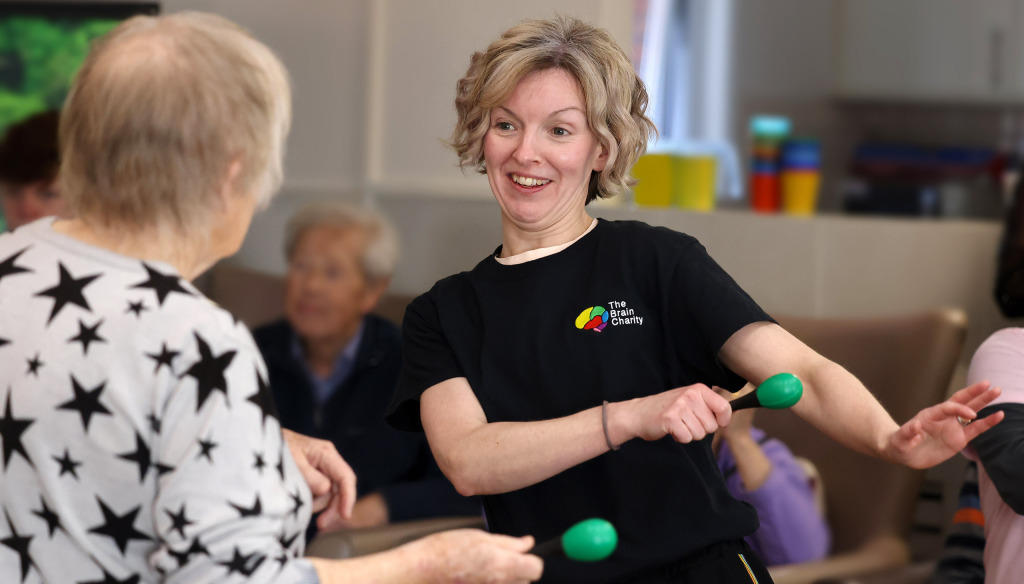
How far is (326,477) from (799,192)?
1.13 metres

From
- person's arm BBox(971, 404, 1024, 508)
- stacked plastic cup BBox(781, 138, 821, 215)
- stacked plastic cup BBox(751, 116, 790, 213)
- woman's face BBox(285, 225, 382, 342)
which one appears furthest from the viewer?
stacked plastic cup BBox(781, 138, 821, 215)

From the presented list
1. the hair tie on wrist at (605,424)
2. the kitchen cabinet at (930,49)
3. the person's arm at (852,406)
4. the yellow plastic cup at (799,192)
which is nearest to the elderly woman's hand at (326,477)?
the hair tie on wrist at (605,424)

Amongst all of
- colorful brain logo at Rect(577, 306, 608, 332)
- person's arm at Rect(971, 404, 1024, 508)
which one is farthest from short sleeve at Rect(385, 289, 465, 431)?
person's arm at Rect(971, 404, 1024, 508)

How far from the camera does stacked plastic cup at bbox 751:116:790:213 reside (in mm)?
1605

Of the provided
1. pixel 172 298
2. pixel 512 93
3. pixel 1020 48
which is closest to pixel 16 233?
pixel 172 298

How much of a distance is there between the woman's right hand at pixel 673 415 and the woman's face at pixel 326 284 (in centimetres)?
48

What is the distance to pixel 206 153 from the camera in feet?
2.26

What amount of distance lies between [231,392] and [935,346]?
31.2 inches

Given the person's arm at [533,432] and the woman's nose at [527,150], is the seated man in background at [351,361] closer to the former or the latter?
the person's arm at [533,432]

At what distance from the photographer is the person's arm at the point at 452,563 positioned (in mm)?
693

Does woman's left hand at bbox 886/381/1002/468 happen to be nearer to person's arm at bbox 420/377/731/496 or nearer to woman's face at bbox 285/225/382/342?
person's arm at bbox 420/377/731/496

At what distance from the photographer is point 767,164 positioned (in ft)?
6.52

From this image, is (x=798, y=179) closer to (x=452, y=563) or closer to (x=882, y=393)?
(x=882, y=393)

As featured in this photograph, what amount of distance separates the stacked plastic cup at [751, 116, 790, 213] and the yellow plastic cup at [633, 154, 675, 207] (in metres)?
0.36
